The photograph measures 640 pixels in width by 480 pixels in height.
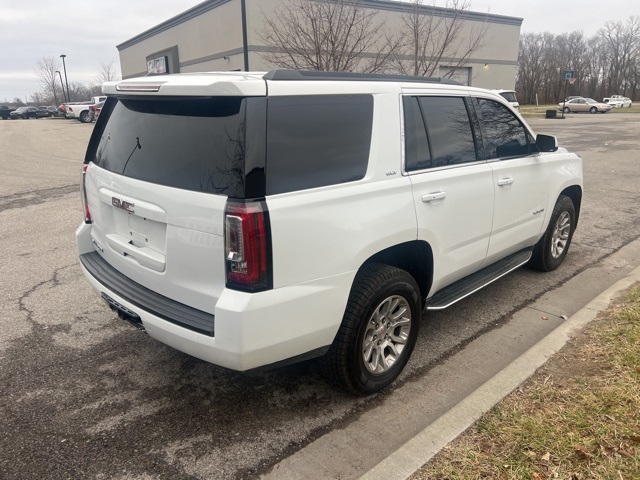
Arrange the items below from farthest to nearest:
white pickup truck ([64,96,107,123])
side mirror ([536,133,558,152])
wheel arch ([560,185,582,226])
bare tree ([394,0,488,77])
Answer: white pickup truck ([64,96,107,123]) → bare tree ([394,0,488,77]) → wheel arch ([560,185,582,226]) → side mirror ([536,133,558,152])

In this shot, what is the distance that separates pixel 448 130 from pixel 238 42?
998 inches

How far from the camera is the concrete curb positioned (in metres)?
2.46

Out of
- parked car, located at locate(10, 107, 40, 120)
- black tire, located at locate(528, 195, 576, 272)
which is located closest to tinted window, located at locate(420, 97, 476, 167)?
black tire, located at locate(528, 195, 576, 272)

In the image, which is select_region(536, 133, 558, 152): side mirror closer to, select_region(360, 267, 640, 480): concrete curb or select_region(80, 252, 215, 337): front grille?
select_region(360, 267, 640, 480): concrete curb

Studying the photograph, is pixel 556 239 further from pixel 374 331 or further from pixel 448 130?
pixel 374 331

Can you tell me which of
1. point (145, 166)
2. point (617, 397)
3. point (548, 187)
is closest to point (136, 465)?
point (145, 166)

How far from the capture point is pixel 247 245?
234 centimetres

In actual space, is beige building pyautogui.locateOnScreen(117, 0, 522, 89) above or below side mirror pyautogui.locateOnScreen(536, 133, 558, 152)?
above

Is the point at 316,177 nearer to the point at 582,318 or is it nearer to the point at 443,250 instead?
the point at 443,250

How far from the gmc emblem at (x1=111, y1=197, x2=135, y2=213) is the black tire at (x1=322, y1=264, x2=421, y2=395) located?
1373mm

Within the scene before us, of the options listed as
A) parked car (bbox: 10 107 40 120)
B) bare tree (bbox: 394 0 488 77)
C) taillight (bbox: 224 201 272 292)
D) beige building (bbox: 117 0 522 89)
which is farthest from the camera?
parked car (bbox: 10 107 40 120)

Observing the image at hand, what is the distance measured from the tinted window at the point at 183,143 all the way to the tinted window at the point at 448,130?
149 centimetres

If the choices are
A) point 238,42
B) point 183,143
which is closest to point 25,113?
point 238,42

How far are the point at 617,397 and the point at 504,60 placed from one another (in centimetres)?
3870
